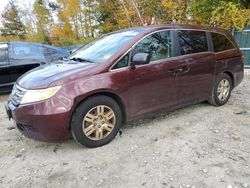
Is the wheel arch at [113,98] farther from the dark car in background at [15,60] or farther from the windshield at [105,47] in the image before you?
the dark car in background at [15,60]

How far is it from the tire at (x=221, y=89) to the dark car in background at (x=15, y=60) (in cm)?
436

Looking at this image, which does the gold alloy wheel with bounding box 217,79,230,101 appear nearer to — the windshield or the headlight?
the windshield

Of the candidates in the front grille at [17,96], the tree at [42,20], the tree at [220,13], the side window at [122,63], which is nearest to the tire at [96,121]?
the side window at [122,63]

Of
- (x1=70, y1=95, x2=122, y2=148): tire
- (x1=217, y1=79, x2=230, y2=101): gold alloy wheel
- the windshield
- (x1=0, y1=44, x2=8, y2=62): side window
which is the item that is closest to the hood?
the windshield

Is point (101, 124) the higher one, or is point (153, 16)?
point (153, 16)

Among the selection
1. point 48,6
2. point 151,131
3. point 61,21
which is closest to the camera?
point 151,131

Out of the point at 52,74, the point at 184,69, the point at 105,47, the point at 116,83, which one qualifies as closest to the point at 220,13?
the point at 184,69

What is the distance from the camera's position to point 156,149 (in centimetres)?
331

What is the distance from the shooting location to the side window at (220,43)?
467 cm

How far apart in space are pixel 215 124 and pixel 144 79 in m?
1.45

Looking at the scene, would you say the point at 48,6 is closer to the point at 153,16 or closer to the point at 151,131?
the point at 153,16

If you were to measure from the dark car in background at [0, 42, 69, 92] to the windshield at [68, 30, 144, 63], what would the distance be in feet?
9.07

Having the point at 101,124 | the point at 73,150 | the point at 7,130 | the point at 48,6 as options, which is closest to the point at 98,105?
the point at 101,124

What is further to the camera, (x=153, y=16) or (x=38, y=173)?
(x=153, y=16)
